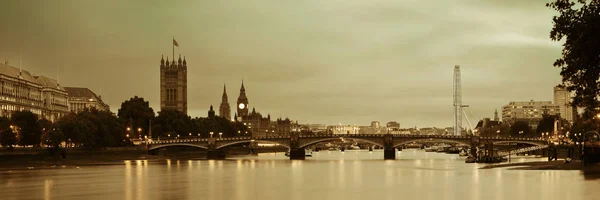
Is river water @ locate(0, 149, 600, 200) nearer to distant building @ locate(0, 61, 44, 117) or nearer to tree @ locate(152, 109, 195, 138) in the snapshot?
tree @ locate(152, 109, 195, 138)

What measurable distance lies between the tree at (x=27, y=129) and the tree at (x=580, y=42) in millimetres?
102969

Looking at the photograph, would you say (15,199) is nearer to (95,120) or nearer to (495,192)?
(495,192)

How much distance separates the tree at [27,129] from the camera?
417 ft

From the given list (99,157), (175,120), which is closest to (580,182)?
(99,157)

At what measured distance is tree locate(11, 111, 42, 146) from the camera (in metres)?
127

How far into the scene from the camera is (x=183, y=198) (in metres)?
53.8

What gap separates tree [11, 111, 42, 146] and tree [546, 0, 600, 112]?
10297 cm

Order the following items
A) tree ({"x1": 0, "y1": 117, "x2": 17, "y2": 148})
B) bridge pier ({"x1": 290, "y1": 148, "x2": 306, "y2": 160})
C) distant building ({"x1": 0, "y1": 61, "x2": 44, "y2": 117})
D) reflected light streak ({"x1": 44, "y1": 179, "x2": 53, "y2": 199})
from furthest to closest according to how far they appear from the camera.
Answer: distant building ({"x1": 0, "y1": 61, "x2": 44, "y2": 117}) → bridge pier ({"x1": 290, "y1": 148, "x2": 306, "y2": 160}) → tree ({"x1": 0, "y1": 117, "x2": 17, "y2": 148}) → reflected light streak ({"x1": 44, "y1": 179, "x2": 53, "y2": 199})

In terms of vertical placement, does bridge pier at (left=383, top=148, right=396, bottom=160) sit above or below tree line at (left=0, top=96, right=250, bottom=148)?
below

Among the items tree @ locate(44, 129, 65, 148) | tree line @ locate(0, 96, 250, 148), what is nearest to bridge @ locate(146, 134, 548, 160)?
tree line @ locate(0, 96, 250, 148)

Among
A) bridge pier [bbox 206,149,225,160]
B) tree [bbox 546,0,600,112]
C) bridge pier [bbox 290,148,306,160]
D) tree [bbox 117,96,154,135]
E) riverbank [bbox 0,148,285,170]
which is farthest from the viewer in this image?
tree [bbox 117,96,154,135]

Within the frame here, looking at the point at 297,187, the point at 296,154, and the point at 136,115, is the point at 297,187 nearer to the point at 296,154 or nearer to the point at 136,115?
the point at 296,154

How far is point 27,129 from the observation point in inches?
5064

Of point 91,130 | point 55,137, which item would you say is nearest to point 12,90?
point 91,130
